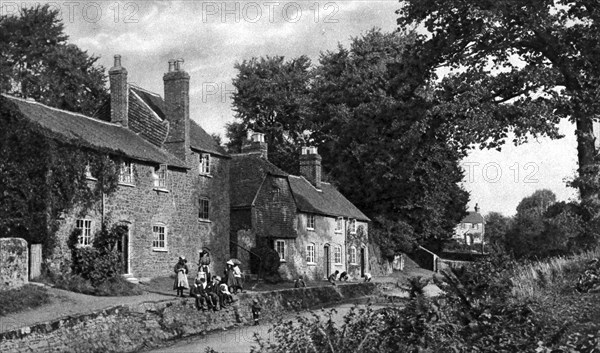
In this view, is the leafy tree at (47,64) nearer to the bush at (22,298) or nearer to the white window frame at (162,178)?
the white window frame at (162,178)

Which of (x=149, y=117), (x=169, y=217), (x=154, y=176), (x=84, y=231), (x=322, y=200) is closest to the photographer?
(x=84, y=231)

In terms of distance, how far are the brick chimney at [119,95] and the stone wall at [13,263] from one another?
1358 cm

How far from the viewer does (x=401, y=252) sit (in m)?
62.3

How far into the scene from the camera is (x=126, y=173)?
35.2 m

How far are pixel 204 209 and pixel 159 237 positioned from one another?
191 inches

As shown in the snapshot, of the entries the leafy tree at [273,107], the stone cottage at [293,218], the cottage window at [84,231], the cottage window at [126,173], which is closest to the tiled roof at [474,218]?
the leafy tree at [273,107]

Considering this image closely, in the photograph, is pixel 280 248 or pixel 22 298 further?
pixel 280 248

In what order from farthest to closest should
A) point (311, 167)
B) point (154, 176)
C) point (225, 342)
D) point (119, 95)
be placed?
point (311, 167) → point (119, 95) → point (154, 176) → point (225, 342)

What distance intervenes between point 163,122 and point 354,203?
82.3 feet

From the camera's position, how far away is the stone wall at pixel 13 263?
83.5 feet

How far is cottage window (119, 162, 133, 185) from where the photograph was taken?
34.8 metres

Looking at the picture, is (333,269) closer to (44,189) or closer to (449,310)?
(44,189)

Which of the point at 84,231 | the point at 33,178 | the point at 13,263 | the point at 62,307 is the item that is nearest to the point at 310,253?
the point at 84,231

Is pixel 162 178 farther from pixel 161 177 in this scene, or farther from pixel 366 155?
pixel 366 155
